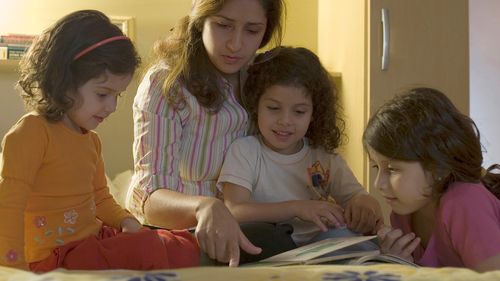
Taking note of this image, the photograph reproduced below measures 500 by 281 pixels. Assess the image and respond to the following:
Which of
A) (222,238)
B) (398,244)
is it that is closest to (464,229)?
(398,244)

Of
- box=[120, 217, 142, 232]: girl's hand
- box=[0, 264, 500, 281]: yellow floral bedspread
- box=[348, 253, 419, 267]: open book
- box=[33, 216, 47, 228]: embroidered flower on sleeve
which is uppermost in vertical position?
box=[0, 264, 500, 281]: yellow floral bedspread

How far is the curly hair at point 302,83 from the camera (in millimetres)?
1479

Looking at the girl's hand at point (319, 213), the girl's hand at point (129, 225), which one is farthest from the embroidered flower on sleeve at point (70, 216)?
the girl's hand at point (319, 213)

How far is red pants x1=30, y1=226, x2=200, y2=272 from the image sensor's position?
106 centimetres

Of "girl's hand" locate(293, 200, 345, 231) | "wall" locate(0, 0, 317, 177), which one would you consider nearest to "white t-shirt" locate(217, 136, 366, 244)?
"girl's hand" locate(293, 200, 345, 231)

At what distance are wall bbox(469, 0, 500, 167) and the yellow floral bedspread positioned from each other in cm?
215

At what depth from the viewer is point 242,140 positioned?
149 cm

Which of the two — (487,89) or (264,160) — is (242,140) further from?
(487,89)

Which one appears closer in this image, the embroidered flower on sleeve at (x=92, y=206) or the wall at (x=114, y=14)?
the embroidered flower on sleeve at (x=92, y=206)

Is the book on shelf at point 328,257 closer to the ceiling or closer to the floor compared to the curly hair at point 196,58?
closer to the floor

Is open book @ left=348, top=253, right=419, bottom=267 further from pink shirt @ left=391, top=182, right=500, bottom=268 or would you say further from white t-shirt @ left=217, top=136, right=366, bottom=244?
white t-shirt @ left=217, top=136, right=366, bottom=244

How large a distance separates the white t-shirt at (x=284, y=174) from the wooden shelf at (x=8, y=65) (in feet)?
3.53

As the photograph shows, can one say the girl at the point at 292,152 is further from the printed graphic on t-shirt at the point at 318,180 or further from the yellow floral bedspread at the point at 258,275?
the yellow floral bedspread at the point at 258,275

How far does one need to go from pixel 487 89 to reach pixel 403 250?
1.85 m
